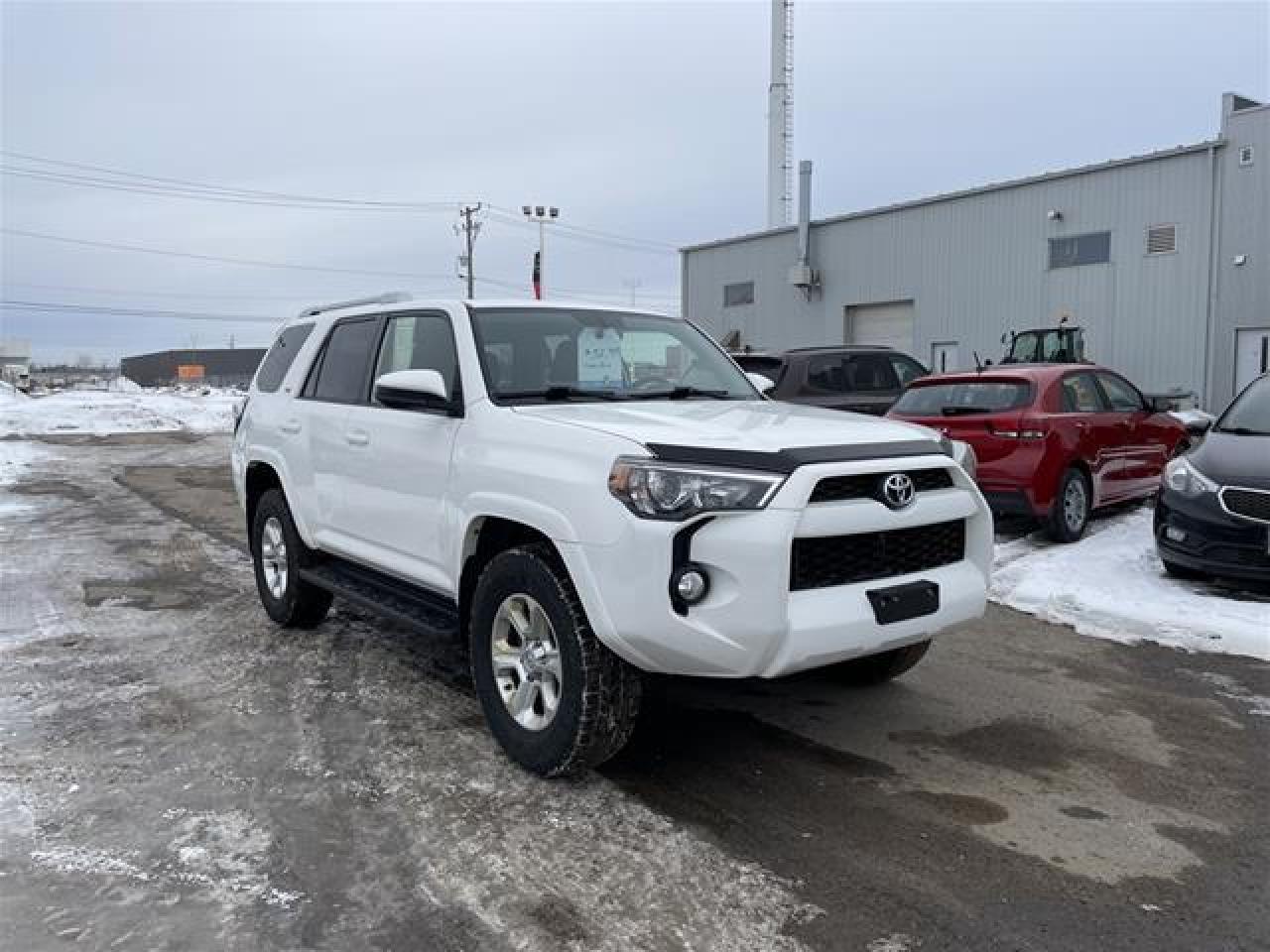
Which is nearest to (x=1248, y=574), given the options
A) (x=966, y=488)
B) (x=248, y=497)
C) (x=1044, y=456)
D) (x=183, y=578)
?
(x=1044, y=456)

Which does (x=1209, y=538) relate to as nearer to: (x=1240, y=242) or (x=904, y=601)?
(x=904, y=601)

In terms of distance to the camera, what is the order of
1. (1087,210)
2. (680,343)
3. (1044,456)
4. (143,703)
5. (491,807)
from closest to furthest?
(491,807) → (143,703) → (680,343) → (1044,456) → (1087,210)

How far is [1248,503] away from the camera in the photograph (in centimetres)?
669

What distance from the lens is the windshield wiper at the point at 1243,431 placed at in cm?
731

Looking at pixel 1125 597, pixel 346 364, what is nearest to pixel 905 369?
pixel 1125 597

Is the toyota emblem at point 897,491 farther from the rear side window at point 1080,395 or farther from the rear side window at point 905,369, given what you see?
the rear side window at point 905,369

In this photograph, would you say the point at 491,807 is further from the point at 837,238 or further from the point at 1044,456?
the point at 837,238

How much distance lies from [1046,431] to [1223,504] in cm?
194

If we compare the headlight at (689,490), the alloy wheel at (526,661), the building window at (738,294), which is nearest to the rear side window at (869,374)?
the alloy wheel at (526,661)

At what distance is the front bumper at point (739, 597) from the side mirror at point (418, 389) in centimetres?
103

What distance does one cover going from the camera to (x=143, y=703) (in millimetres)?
4980

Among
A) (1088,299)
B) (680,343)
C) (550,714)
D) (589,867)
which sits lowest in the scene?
(589,867)

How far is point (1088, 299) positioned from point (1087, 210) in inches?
71.5

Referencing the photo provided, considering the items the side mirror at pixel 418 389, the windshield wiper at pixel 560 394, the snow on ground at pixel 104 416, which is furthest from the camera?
the snow on ground at pixel 104 416
